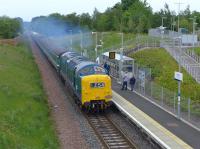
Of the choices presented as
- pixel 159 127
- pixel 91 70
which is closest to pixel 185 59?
pixel 91 70

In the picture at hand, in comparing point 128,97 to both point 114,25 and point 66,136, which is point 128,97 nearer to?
point 66,136

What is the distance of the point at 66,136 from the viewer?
23.0 metres

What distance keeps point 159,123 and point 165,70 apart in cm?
1834

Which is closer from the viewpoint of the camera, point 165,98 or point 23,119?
point 23,119

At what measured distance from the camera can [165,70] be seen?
138 ft

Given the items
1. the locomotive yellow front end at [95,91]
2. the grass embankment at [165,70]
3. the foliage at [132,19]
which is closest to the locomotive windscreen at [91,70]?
the locomotive yellow front end at [95,91]

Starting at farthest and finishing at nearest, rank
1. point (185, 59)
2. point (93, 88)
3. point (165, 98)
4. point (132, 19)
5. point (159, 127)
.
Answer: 1. point (132, 19)
2. point (185, 59)
3. point (165, 98)
4. point (93, 88)
5. point (159, 127)

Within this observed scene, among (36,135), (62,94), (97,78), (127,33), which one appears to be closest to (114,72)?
(62,94)

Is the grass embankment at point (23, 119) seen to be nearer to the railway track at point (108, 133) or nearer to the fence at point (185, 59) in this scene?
the railway track at point (108, 133)

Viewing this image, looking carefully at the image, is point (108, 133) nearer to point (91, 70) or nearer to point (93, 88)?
point (93, 88)

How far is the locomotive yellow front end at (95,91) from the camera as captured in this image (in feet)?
90.9

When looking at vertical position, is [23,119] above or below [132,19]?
below

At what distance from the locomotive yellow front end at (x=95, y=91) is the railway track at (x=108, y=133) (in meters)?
0.89

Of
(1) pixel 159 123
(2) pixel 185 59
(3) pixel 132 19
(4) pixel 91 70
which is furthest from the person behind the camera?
(3) pixel 132 19
